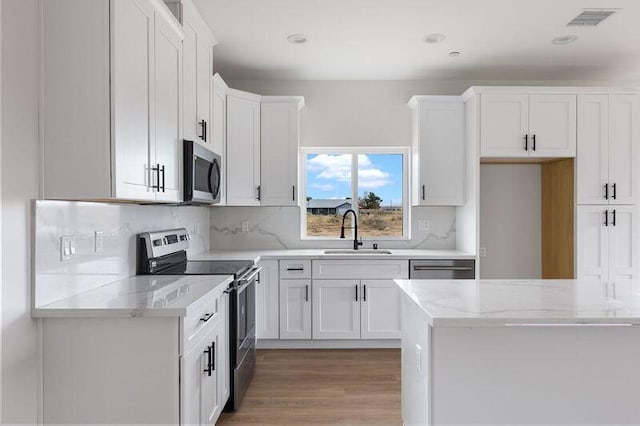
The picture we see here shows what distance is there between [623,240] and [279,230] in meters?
3.17

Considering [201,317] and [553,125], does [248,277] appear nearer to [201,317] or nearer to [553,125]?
[201,317]

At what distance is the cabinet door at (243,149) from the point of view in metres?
4.01

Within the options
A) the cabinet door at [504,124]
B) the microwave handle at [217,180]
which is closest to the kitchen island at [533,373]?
the microwave handle at [217,180]

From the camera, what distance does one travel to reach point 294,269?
12.9 feet

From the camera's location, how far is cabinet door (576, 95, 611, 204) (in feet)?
12.6

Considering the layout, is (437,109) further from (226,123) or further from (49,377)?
(49,377)

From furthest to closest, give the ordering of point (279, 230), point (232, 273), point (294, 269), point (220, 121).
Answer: point (279, 230), point (294, 269), point (220, 121), point (232, 273)

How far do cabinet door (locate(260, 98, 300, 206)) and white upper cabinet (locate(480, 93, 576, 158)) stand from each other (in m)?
1.71

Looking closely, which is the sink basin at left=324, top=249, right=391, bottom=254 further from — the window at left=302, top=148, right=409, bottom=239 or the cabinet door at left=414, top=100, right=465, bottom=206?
the cabinet door at left=414, top=100, right=465, bottom=206

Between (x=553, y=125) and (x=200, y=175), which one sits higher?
(x=553, y=125)

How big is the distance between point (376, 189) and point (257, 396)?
2.44 meters

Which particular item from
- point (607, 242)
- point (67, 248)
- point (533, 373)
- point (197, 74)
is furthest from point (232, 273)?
point (607, 242)

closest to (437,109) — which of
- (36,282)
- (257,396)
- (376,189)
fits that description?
(376,189)

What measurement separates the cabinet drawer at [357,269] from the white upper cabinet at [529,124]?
1275 mm
